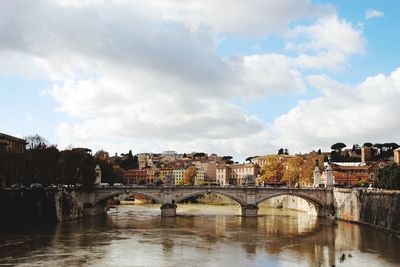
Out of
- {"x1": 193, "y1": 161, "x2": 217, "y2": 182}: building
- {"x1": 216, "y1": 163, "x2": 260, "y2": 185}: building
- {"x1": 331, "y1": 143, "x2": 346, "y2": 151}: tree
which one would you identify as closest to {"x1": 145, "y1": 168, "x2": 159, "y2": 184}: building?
{"x1": 193, "y1": 161, "x2": 217, "y2": 182}: building

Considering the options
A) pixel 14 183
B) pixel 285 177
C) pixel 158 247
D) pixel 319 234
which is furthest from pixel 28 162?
pixel 285 177

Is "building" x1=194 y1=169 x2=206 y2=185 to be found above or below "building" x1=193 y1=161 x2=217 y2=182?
below

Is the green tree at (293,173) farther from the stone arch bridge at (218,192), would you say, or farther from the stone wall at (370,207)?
the stone wall at (370,207)

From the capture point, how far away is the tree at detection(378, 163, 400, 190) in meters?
48.9

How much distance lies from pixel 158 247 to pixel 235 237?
7334 mm

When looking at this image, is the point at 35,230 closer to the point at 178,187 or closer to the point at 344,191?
the point at 178,187

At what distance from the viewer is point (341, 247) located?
35.7 metres

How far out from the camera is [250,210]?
197ft

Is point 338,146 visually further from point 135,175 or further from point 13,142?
point 13,142

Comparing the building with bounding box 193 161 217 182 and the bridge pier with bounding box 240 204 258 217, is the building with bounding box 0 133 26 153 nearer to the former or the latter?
the bridge pier with bounding box 240 204 258 217

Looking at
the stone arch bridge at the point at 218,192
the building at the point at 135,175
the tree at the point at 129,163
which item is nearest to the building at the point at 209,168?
the building at the point at 135,175

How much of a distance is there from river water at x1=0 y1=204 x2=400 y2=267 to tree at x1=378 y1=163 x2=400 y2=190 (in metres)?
5.09

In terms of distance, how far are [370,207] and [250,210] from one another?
14711 millimetres

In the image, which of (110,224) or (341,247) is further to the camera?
(110,224)
